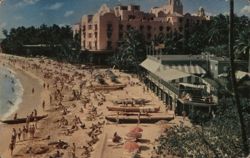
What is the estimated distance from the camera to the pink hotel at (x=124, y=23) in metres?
72.8

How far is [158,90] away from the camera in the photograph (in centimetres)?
5147

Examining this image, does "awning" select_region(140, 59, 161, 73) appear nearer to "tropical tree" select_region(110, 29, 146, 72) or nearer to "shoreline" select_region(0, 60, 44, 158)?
"tropical tree" select_region(110, 29, 146, 72)

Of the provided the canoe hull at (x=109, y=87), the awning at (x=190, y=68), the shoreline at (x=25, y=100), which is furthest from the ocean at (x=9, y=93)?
the awning at (x=190, y=68)

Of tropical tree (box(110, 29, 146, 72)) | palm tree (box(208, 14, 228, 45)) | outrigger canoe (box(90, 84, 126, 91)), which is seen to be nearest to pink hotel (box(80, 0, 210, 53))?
tropical tree (box(110, 29, 146, 72))

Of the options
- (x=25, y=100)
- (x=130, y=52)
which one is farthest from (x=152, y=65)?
(x=130, y=52)

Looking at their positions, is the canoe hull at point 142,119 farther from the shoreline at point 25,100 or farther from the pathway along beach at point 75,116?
the shoreline at point 25,100

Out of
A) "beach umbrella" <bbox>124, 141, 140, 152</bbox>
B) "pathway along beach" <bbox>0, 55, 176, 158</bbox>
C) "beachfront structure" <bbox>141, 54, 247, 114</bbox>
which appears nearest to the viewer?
"beach umbrella" <bbox>124, 141, 140, 152</bbox>

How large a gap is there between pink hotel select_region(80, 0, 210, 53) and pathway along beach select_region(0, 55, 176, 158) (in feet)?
16.9

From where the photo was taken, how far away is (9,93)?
216 ft

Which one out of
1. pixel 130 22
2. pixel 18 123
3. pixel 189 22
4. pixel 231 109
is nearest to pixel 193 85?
pixel 231 109

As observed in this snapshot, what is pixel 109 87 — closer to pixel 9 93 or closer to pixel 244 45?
pixel 9 93

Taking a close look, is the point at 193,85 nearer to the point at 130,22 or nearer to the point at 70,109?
the point at 70,109

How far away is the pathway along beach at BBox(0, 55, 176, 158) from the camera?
3064cm

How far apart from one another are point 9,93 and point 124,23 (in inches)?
954
